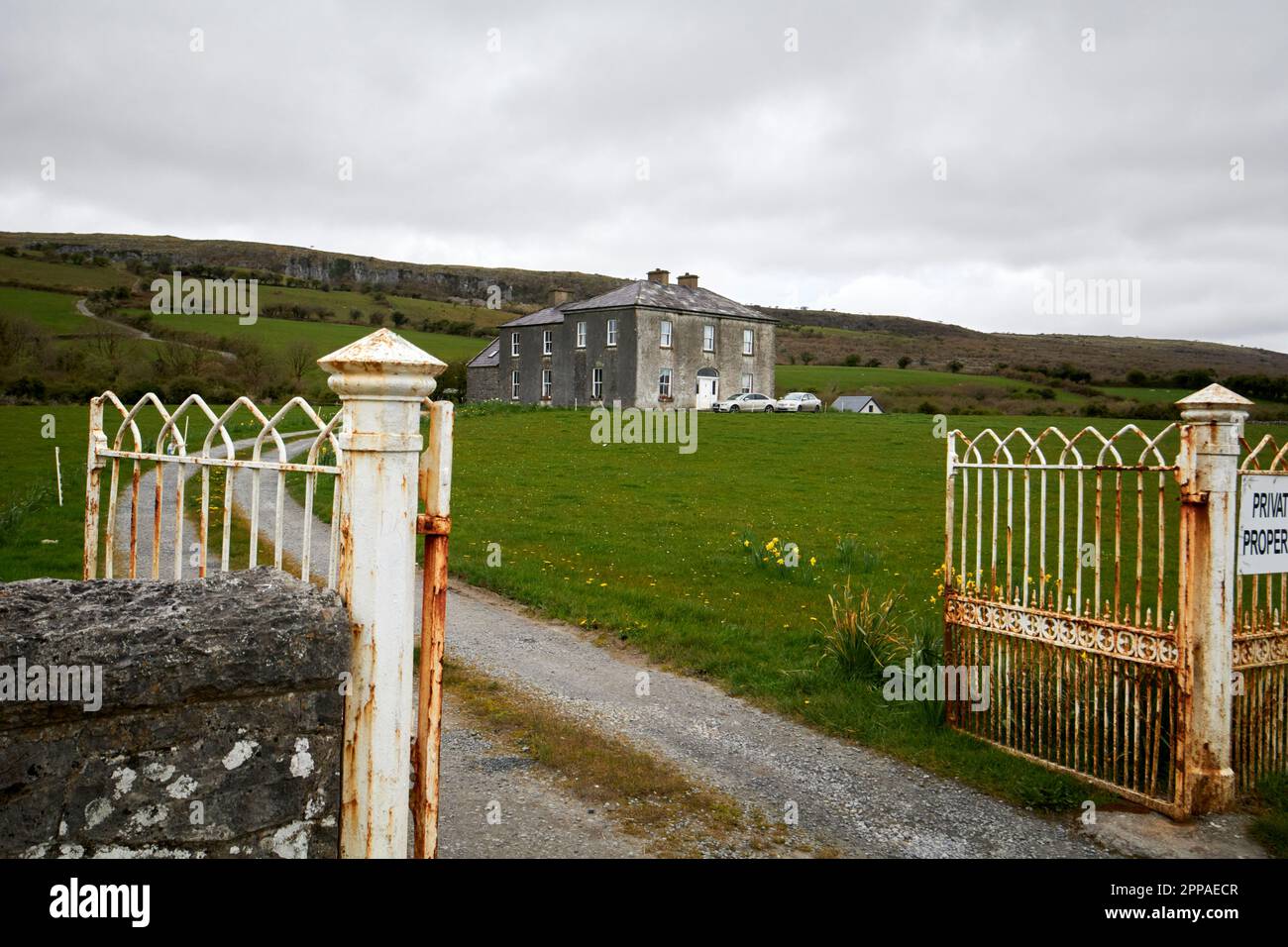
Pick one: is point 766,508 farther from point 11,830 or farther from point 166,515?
point 11,830

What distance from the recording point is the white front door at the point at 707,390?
5262 centimetres

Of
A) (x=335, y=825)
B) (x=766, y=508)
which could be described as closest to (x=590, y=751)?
(x=335, y=825)

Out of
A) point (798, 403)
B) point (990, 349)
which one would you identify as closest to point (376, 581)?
point (798, 403)

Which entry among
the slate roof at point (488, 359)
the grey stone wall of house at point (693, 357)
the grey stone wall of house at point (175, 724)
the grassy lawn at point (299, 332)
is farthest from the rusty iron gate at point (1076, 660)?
the grassy lawn at point (299, 332)

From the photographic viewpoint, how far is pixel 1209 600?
5.75 m

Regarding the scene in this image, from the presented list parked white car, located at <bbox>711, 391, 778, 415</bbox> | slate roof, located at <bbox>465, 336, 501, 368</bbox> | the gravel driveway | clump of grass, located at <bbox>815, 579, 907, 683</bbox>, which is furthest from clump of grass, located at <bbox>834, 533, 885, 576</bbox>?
slate roof, located at <bbox>465, 336, 501, 368</bbox>

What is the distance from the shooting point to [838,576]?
1316cm

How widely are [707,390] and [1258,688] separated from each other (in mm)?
47225

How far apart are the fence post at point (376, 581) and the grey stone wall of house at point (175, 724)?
0.08m

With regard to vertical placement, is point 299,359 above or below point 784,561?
above

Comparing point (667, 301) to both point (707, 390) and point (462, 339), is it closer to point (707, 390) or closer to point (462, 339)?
point (707, 390)

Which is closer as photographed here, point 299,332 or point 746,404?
point 746,404

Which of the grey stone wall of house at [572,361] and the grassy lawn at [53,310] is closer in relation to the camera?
the grey stone wall of house at [572,361]

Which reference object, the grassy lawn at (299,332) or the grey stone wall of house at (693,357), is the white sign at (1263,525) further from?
the grassy lawn at (299,332)
